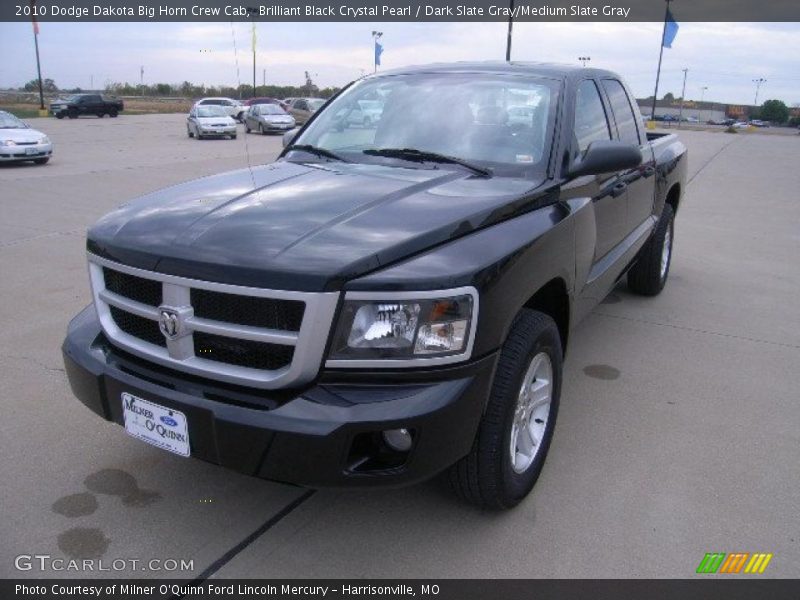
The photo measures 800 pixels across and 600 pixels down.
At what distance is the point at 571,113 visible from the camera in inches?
137

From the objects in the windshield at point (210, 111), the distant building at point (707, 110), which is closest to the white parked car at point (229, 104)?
the windshield at point (210, 111)

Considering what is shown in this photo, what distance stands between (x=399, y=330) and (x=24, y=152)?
1484 centimetres

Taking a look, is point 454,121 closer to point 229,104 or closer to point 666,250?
point 666,250

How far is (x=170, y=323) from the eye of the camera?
91.2 inches

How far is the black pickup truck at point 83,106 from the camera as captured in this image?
128ft

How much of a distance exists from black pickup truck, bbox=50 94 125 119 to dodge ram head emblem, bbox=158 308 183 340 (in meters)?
42.1

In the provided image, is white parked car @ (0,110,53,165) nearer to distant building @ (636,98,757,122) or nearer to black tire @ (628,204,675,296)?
black tire @ (628,204,675,296)

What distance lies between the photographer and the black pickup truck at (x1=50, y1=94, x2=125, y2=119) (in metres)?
38.9

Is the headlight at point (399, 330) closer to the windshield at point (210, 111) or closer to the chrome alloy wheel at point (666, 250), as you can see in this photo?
the chrome alloy wheel at point (666, 250)

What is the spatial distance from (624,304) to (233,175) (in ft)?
11.9

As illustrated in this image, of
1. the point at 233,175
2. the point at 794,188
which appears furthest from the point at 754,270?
the point at 794,188

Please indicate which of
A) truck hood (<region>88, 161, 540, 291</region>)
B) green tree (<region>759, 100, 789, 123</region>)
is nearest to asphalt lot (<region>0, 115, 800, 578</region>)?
truck hood (<region>88, 161, 540, 291</region>)
